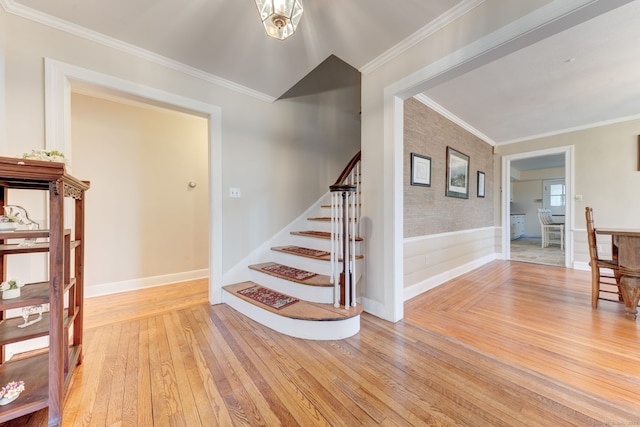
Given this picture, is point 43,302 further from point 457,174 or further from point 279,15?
point 457,174

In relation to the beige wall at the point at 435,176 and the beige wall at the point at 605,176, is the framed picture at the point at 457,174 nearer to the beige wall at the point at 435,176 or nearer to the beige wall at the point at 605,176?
the beige wall at the point at 435,176

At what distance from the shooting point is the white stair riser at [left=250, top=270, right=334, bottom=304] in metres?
2.07

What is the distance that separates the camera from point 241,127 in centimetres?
269

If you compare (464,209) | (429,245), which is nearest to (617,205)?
(464,209)

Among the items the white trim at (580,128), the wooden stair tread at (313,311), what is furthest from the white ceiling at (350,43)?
the wooden stair tread at (313,311)

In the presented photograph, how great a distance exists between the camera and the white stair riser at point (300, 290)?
207cm

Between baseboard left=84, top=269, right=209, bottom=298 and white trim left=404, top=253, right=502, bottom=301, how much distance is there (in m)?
2.89

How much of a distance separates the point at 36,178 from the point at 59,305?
57cm

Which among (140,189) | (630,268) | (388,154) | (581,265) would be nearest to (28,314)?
(140,189)

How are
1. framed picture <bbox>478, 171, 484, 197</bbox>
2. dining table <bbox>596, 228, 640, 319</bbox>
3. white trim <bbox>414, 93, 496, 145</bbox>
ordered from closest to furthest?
dining table <bbox>596, 228, 640, 319</bbox> → white trim <bbox>414, 93, 496, 145</bbox> → framed picture <bbox>478, 171, 484, 197</bbox>

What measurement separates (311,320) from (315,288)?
32 cm

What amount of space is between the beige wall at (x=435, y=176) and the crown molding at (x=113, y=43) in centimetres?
196

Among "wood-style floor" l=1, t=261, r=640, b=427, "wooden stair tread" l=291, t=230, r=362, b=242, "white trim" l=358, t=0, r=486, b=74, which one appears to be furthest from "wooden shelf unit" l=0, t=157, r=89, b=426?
"white trim" l=358, t=0, r=486, b=74

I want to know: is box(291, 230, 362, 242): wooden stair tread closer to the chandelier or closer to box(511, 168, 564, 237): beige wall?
the chandelier
